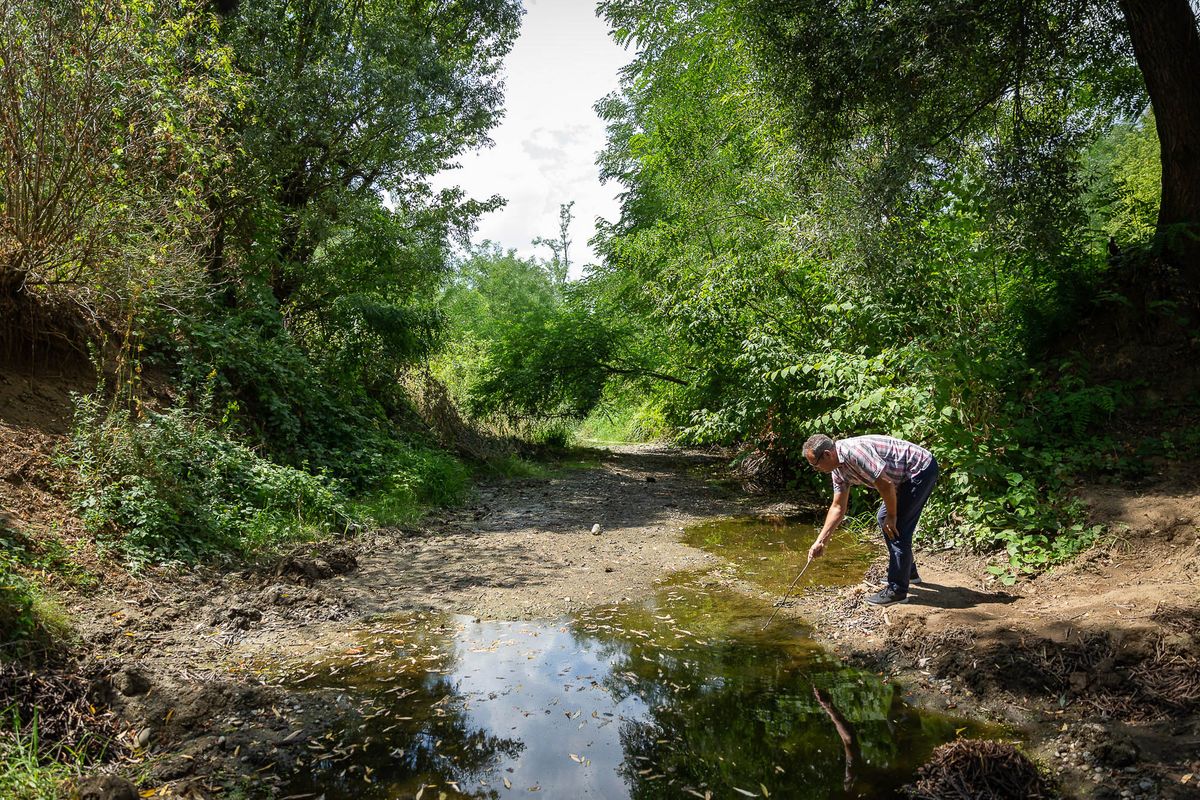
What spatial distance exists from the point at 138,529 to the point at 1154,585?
26.5 ft

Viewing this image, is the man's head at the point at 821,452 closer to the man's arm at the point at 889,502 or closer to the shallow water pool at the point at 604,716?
the man's arm at the point at 889,502

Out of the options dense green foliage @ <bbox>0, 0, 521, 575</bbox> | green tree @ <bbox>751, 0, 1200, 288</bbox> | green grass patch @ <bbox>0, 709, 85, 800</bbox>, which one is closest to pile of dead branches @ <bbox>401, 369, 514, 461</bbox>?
dense green foliage @ <bbox>0, 0, 521, 575</bbox>

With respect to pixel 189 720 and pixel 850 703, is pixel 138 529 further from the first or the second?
pixel 850 703

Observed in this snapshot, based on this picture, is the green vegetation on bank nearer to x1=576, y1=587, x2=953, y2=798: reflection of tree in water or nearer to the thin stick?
the thin stick

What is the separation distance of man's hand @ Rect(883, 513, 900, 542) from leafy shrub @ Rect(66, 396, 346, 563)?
5.84m

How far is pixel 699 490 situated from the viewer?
42.4 ft

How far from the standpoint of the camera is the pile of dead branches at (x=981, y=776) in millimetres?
3156

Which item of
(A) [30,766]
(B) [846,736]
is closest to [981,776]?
(B) [846,736]

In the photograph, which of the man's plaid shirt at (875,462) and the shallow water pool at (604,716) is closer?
the shallow water pool at (604,716)

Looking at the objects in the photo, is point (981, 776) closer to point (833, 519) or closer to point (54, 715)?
point (833, 519)

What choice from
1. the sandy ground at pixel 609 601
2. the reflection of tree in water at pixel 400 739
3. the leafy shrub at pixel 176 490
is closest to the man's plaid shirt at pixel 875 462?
the sandy ground at pixel 609 601

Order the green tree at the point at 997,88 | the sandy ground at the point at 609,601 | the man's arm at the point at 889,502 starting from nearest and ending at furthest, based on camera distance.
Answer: the sandy ground at the point at 609,601, the man's arm at the point at 889,502, the green tree at the point at 997,88

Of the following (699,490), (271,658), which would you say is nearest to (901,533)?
(271,658)

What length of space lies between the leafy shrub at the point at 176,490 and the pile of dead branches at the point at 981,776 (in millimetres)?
5951
